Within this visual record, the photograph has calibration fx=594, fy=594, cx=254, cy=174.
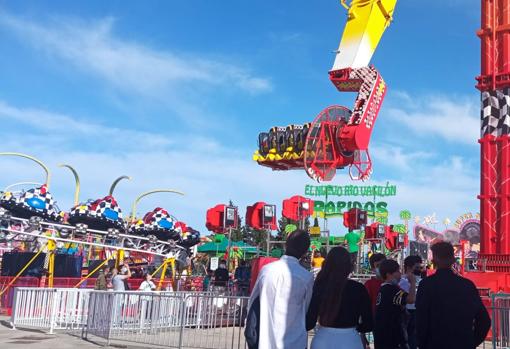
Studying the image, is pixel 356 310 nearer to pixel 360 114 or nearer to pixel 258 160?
pixel 360 114

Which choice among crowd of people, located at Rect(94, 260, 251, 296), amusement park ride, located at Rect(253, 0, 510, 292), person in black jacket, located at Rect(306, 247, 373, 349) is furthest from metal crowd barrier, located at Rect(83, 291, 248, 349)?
amusement park ride, located at Rect(253, 0, 510, 292)

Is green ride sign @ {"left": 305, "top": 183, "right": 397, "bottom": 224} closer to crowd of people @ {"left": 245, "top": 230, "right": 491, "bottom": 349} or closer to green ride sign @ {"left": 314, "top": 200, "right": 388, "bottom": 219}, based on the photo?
green ride sign @ {"left": 314, "top": 200, "right": 388, "bottom": 219}

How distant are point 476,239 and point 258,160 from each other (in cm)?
4707

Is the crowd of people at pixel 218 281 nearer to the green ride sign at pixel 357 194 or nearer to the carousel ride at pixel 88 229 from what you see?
the carousel ride at pixel 88 229

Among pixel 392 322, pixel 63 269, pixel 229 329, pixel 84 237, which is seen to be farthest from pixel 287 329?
pixel 84 237

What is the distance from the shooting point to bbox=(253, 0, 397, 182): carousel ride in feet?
84.9

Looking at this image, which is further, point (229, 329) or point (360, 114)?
point (360, 114)

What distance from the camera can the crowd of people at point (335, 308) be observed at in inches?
165

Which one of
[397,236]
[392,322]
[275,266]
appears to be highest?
[397,236]

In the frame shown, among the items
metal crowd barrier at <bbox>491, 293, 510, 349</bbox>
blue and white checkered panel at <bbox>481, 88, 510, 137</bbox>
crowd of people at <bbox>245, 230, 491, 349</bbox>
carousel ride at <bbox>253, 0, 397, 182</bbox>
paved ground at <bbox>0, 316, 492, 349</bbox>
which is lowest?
paved ground at <bbox>0, 316, 492, 349</bbox>

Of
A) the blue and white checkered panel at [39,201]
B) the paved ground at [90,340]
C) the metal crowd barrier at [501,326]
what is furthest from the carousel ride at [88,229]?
the metal crowd barrier at [501,326]

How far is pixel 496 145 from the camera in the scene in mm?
15430

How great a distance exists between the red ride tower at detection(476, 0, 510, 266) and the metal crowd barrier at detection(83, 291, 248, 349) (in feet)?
26.1

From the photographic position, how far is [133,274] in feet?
71.6
